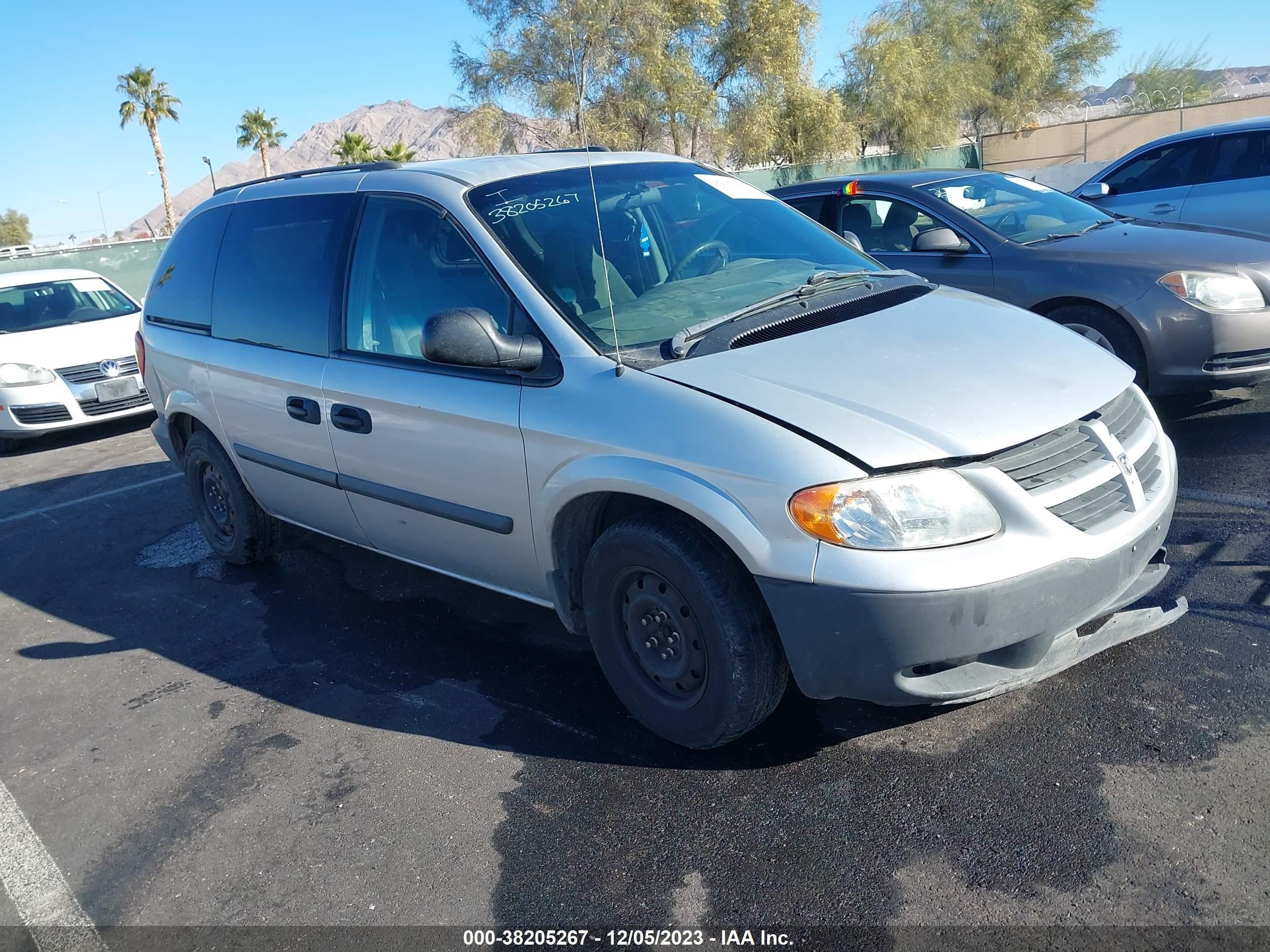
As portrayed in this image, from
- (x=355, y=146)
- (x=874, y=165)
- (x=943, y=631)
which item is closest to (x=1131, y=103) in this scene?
(x=874, y=165)

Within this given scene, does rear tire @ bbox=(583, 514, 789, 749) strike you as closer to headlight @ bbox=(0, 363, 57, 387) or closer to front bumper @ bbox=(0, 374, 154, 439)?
front bumper @ bbox=(0, 374, 154, 439)

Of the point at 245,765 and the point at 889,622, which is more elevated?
the point at 889,622

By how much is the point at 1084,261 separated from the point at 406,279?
3.96 m

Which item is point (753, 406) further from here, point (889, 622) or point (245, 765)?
point (245, 765)

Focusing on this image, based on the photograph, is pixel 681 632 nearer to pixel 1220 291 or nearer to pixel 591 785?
pixel 591 785

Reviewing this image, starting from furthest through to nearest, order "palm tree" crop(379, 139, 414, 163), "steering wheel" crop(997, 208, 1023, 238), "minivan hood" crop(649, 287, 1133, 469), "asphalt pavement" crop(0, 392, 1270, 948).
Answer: "palm tree" crop(379, 139, 414, 163) < "steering wheel" crop(997, 208, 1023, 238) < "minivan hood" crop(649, 287, 1133, 469) < "asphalt pavement" crop(0, 392, 1270, 948)

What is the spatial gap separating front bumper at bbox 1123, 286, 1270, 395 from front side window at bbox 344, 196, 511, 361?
3816 mm

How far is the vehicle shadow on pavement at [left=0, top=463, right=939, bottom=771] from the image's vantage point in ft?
11.1

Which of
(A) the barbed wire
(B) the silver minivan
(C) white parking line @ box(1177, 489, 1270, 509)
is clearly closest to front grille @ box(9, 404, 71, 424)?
(B) the silver minivan

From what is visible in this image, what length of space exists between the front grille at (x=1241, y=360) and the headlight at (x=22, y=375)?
9.33m

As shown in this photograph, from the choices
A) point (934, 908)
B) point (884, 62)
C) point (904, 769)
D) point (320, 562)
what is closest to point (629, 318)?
point (904, 769)

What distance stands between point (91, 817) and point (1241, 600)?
4.11 m

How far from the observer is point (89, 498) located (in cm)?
739

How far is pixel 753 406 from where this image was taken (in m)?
2.83
